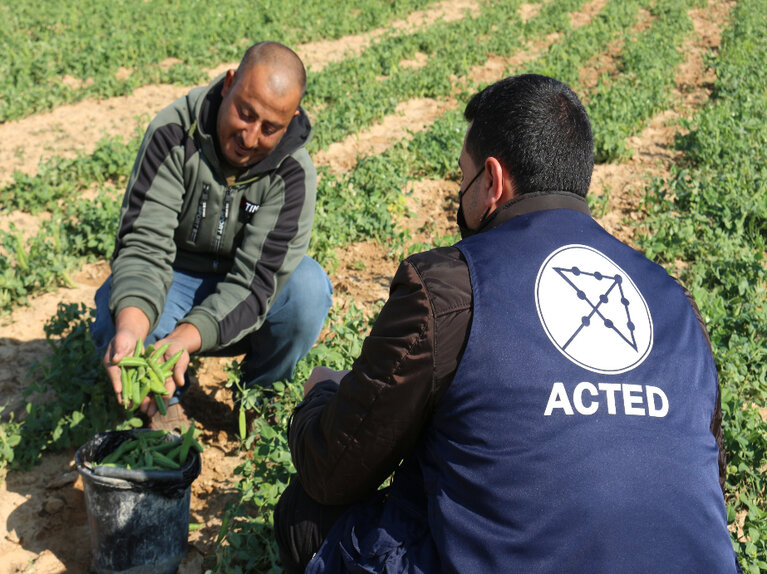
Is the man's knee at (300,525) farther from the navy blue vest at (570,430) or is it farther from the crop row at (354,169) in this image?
the crop row at (354,169)

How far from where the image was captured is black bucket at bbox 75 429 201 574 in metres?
2.70

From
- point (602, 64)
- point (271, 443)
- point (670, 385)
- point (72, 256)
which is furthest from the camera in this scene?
point (602, 64)

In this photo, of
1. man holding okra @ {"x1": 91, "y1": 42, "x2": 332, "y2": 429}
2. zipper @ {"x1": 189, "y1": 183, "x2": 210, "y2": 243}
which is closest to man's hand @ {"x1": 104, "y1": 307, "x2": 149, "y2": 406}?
man holding okra @ {"x1": 91, "y1": 42, "x2": 332, "y2": 429}

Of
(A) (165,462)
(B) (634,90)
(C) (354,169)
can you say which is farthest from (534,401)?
(B) (634,90)

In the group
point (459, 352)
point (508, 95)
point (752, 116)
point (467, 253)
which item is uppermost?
point (508, 95)

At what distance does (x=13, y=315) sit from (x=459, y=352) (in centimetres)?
377

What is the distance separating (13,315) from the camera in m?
4.58

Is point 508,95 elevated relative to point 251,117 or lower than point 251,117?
elevated

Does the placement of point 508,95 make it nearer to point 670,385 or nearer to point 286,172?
point 670,385

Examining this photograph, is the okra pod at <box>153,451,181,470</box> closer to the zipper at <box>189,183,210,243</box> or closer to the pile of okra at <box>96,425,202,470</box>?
the pile of okra at <box>96,425,202,470</box>

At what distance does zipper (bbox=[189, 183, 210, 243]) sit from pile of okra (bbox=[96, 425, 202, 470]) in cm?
104

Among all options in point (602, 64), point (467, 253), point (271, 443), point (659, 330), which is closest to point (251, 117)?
point (271, 443)

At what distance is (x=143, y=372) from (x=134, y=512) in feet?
1.81

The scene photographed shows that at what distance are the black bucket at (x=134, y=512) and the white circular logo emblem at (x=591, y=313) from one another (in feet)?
5.52
